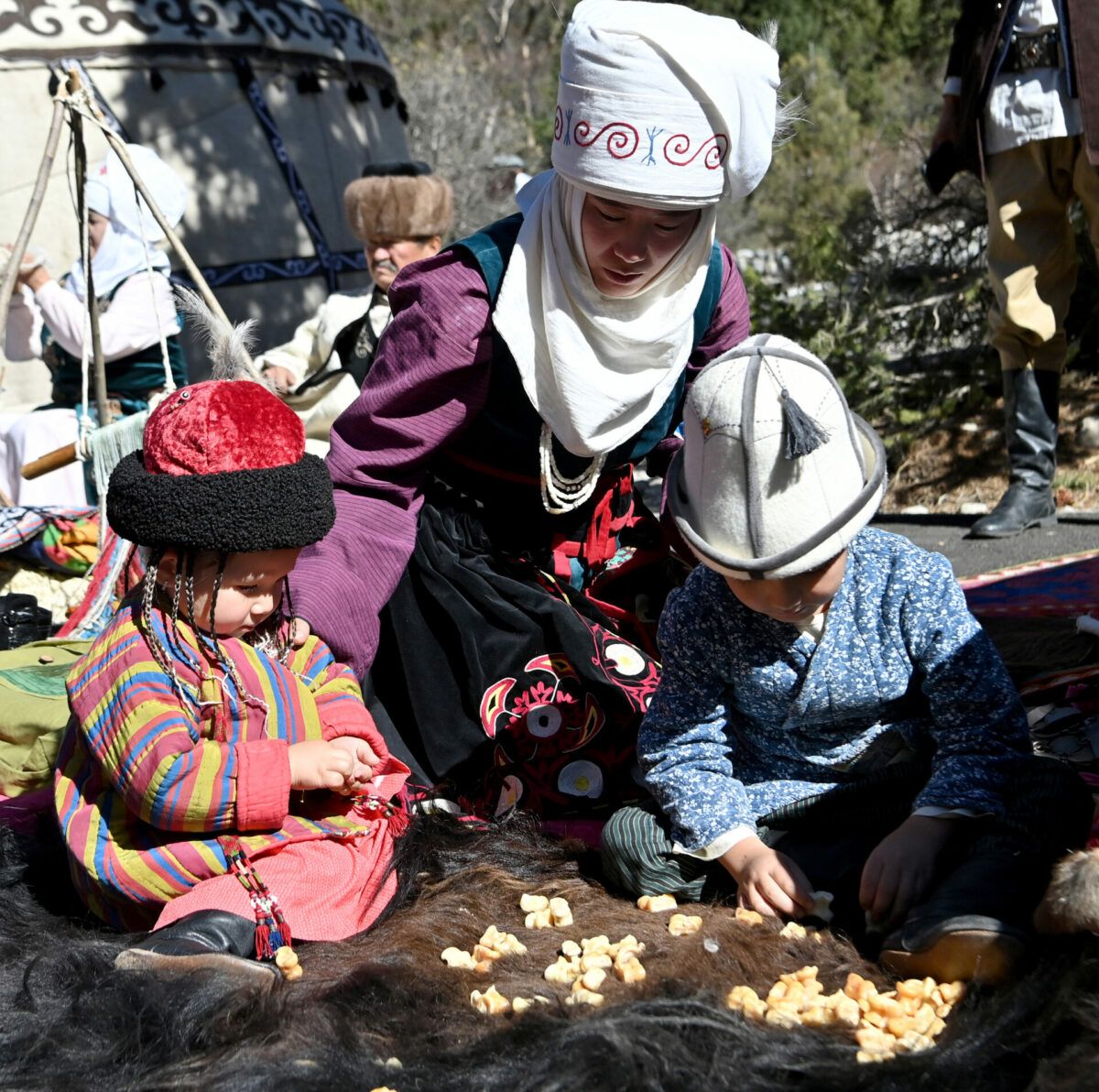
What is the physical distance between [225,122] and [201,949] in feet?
21.7

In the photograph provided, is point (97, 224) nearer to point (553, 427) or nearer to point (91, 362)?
point (91, 362)

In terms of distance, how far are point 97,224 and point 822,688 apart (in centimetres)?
407

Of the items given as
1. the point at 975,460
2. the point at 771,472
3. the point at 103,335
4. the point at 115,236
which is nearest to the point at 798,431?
the point at 771,472

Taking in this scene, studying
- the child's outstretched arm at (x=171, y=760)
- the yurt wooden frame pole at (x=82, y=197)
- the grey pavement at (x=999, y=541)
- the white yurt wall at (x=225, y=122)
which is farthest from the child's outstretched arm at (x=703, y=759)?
the white yurt wall at (x=225, y=122)

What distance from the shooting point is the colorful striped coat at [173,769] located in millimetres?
1955

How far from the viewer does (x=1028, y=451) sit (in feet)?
14.0

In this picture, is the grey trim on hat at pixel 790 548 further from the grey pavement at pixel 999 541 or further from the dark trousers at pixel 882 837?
the grey pavement at pixel 999 541

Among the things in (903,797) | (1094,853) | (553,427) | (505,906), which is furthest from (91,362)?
(1094,853)

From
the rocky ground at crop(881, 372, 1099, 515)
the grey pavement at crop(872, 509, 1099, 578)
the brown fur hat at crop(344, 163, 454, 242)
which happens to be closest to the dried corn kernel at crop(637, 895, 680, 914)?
the grey pavement at crop(872, 509, 1099, 578)

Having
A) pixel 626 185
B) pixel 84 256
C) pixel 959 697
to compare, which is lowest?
pixel 959 697

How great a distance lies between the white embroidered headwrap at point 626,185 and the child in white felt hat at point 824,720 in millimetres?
451

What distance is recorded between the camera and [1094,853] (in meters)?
1.58

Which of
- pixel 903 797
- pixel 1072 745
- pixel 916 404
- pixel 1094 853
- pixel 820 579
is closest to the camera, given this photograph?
pixel 1094 853

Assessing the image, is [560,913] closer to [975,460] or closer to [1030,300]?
[1030,300]
